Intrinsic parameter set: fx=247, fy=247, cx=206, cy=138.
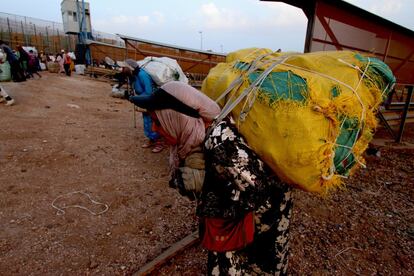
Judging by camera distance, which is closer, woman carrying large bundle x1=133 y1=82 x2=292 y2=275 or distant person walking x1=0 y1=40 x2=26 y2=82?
woman carrying large bundle x1=133 y1=82 x2=292 y2=275

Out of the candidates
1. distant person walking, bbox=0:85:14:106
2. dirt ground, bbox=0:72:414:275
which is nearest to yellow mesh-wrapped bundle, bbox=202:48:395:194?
dirt ground, bbox=0:72:414:275

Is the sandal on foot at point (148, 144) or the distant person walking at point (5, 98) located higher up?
the distant person walking at point (5, 98)

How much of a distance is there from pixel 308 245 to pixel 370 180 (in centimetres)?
236

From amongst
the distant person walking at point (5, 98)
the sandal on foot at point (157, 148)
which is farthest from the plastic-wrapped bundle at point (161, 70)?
the distant person walking at point (5, 98)

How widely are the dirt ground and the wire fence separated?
872 inches

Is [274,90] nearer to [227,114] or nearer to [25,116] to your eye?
[227,114]

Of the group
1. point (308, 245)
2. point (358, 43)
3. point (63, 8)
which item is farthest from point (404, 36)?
point (63, 8)

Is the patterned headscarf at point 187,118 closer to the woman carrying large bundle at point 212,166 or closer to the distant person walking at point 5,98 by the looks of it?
the woman carrying large bundle at point 212,166

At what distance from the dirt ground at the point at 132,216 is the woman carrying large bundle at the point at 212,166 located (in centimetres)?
124

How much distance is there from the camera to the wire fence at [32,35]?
2186 centimetres

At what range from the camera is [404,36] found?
23.6ft

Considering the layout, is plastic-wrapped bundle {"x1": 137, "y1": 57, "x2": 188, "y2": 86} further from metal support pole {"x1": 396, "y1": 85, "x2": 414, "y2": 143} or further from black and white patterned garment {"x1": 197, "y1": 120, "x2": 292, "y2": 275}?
metal support pole {"x1": 396, "y1": 85, "x2": 414, "y2": 143}

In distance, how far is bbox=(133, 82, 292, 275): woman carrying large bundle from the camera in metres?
1.18

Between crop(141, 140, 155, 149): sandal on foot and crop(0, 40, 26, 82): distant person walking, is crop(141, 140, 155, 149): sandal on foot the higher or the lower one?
the lower one
